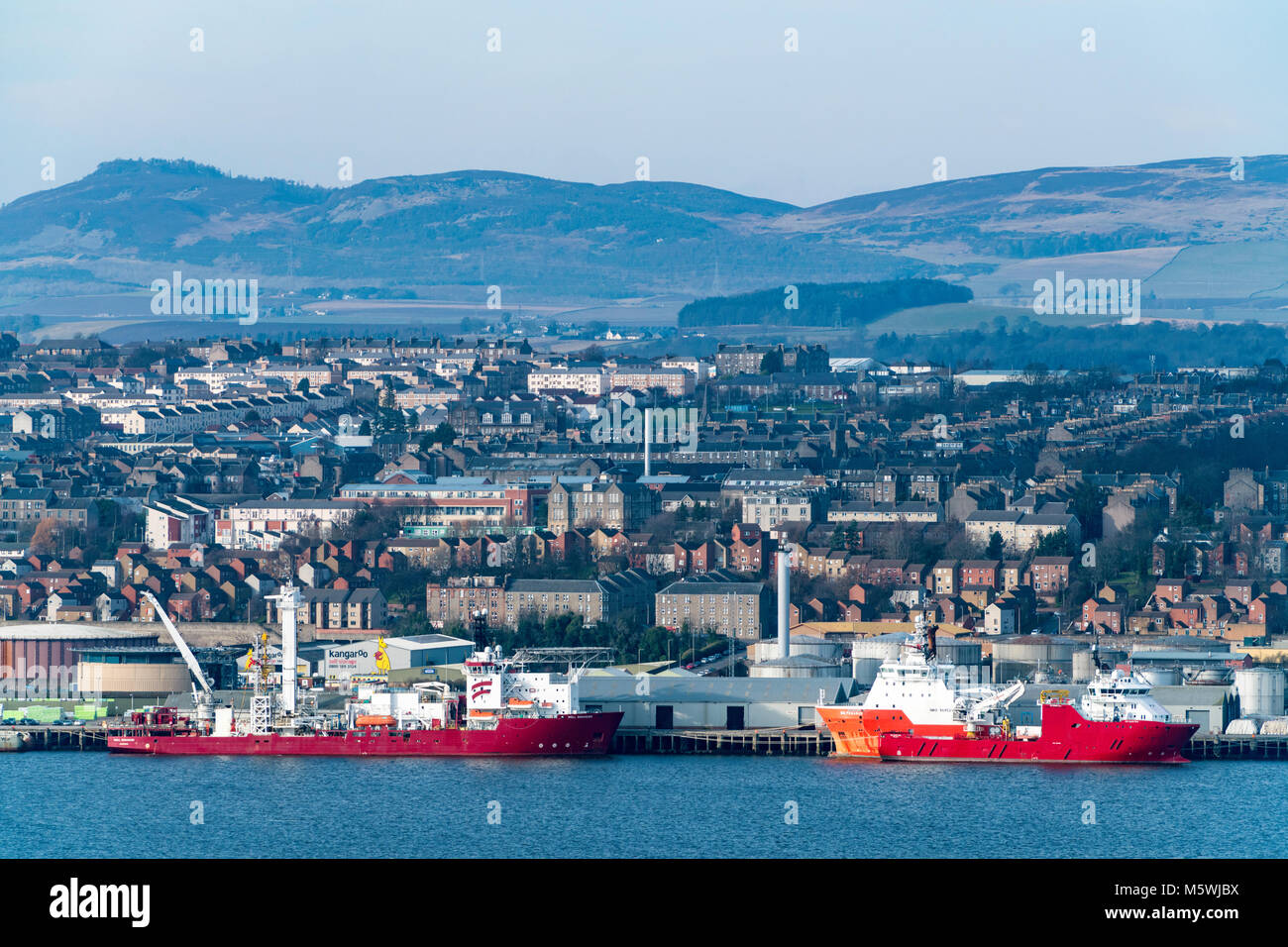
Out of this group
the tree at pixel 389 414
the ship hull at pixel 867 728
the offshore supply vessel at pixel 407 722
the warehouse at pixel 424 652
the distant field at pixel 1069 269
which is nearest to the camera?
the ship hull at pixel 867 728

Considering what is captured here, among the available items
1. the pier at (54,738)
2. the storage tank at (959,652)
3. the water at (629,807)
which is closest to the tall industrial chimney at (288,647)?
the water at (629,807)

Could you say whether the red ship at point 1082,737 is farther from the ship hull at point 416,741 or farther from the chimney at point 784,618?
the chimney at point 784,618

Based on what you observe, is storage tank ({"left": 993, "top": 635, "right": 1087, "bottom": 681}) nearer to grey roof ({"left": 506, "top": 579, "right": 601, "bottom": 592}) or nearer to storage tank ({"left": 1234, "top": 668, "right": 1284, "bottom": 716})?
storage tank ({"left": 1234, "top": 668, "right": 1284, "bottom": 716})

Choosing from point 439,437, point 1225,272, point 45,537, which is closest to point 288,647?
point 45,537

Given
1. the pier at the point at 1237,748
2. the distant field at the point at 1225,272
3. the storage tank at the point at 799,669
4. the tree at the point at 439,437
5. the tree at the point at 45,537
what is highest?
the distant field at the point at 1225,272

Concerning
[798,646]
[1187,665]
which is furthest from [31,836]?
[1187,665]

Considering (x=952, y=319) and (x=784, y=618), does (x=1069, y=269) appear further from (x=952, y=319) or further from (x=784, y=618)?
(x=784, y=618)

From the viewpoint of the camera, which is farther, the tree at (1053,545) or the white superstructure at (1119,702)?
the tree at (1053,545)
